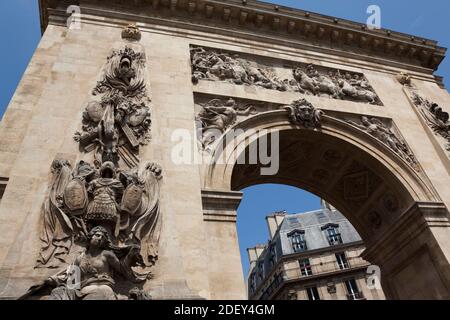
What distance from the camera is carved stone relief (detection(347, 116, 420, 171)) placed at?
10.0m

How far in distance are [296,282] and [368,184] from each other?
64.1 ft

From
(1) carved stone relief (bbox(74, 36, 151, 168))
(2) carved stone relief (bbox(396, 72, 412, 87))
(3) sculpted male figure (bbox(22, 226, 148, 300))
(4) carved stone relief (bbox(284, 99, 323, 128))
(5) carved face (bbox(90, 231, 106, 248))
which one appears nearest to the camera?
(3) sculpted male figure (bbox(22, 226, 148, 300))

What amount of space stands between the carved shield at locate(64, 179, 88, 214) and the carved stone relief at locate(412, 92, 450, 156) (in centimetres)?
1006

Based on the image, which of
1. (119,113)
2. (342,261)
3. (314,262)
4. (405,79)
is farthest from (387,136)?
(342,261)

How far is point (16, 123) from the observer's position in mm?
7004

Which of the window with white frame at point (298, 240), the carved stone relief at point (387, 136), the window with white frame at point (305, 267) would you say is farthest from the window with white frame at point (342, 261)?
the carved stone relief at point (387, 136)

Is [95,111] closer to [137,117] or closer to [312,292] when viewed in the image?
[137,117]

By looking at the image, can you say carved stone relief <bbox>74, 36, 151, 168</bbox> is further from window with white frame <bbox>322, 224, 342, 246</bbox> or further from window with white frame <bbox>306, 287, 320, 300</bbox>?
window with white frame <bbox>322, 224, 342, 246</bbox>

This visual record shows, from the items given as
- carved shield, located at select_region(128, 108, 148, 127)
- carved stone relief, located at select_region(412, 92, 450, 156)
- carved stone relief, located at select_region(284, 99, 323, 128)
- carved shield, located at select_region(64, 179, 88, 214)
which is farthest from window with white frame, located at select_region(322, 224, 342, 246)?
carved shield, located at select_region(64, 179, 88, 214)

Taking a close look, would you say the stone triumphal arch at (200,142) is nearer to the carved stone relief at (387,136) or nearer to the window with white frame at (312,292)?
the carved stone relief at (387,136)

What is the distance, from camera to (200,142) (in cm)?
A: 784

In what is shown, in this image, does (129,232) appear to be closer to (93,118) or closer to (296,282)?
(93,118)

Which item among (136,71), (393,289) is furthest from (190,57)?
(393,289)

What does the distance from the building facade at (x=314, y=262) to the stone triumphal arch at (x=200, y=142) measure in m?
16.5
